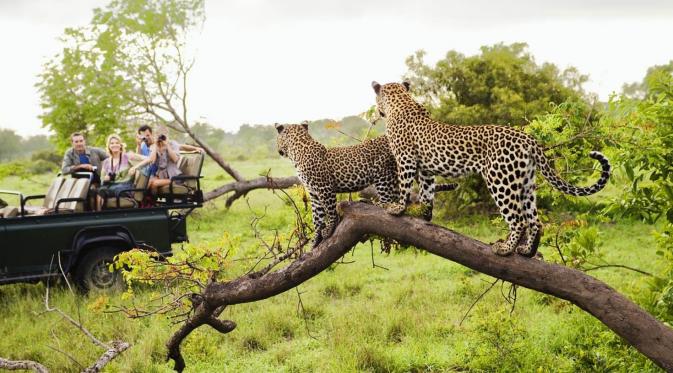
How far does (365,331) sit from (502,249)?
174 inches

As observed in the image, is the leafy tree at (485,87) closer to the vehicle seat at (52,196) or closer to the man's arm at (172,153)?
the man's arm at (172,153)

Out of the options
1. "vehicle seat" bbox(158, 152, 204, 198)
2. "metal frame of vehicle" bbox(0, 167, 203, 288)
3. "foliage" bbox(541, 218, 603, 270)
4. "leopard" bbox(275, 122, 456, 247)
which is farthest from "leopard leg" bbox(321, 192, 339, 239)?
"vehicle seat" bbox(158, 152, 204, 198)

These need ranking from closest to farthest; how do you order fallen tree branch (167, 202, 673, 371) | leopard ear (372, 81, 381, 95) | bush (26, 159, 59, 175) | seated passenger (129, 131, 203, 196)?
fallen tree branch (167, 202, 673, 371) < leopard ear (372, 81, 381, 95) < seated passenger (129, 131, 203, 196) < bush (26, 159, 59, 175)

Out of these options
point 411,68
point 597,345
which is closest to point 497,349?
point 597,345

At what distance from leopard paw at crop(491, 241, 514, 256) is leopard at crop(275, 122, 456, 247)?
1.70 ft

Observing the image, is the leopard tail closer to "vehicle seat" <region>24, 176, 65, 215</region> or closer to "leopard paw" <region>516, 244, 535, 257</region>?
"leopard paw" <region>516, 244, 535, 257</region>

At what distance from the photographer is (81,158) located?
10477mm

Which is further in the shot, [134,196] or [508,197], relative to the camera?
[134,196]

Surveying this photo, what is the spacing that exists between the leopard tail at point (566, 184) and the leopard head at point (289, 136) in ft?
5.57

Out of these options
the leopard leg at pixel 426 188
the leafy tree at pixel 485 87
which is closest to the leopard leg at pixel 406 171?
the leopard leg at pixel 426 188

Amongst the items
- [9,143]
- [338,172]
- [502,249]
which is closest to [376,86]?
[338,172]

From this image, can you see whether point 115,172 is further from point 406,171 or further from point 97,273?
point 406,171

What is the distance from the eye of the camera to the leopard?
447 cm

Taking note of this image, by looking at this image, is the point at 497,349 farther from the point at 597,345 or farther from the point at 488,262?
the point at 488,262
